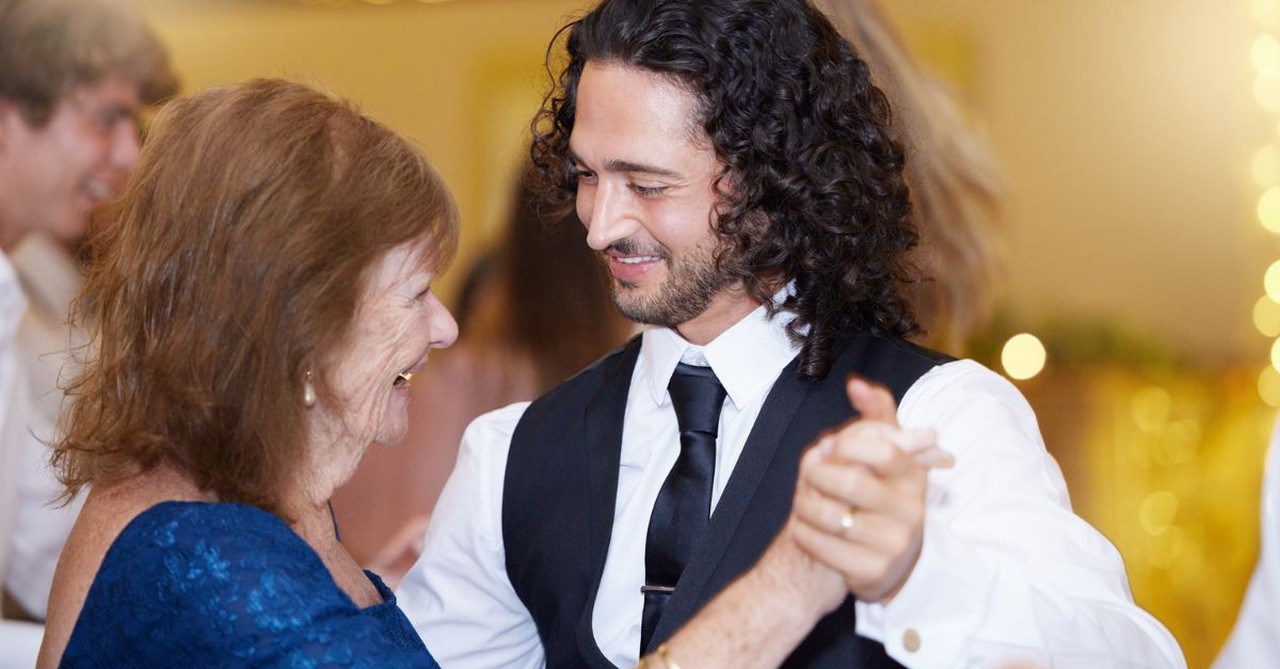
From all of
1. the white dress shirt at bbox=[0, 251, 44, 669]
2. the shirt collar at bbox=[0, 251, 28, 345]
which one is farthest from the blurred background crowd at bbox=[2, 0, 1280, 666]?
the shirt collar at bbox=[0, 251, 28, 345]

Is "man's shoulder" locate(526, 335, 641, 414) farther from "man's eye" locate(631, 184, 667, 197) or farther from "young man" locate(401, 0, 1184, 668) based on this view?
"man's eye" locate(631, 184, 667, 197)

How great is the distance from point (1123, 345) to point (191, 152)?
4020 mm

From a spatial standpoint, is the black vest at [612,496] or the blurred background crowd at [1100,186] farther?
the blurred background crowd at [1100,186]

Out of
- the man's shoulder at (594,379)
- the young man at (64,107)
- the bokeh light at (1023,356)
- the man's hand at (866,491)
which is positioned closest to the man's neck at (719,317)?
A: the man's shoulder at (594,379)

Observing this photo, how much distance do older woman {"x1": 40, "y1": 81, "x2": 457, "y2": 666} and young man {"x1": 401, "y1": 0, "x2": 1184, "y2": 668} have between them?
1.35ft

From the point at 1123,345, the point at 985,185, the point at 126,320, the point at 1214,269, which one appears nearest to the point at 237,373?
the point at 126,320

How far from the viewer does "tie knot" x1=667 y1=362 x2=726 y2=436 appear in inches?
73.2

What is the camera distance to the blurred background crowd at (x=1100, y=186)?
14.2 ft

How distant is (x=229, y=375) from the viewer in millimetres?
1430

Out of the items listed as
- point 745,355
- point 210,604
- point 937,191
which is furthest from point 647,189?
point 937,191

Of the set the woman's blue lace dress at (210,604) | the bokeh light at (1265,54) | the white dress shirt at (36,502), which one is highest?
the bokeh light at (1265,54)

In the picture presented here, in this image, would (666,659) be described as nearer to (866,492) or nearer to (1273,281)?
(866,492)

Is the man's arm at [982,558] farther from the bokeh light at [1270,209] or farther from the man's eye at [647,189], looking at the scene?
the bokeh light at [1270,209]

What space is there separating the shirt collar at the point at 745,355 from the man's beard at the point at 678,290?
57 mm
